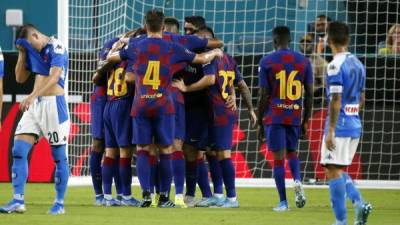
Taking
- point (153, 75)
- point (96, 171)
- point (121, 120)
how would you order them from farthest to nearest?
1. point (96, 171)
2. point (121, 120)
3. point (153, 75)

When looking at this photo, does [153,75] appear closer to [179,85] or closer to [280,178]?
[179,85]

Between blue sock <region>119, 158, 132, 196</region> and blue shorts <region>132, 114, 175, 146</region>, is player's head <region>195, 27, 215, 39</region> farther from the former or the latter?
blue sock <region>119, 158, 132, 196</region>

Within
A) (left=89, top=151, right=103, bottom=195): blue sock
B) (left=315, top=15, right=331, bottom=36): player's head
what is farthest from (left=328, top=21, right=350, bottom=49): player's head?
(left=315, top=15, right=331, bottom=36): player's head

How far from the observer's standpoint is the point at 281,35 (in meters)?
13.2

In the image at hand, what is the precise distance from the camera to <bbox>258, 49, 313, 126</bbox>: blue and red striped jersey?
43.4ft

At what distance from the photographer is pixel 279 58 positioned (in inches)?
520

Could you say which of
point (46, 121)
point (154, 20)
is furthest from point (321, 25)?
point (46, 121)

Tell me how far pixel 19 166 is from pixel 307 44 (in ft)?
23.6

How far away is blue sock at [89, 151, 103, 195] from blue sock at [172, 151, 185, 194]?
3.73 feet

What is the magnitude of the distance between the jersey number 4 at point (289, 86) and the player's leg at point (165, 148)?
1239mm

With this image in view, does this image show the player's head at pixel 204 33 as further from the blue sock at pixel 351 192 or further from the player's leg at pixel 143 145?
the blue sock at pixel 351 192

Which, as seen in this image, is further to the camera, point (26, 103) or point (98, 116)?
point (98, 116)

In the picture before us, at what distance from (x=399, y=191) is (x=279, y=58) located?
4410 mm

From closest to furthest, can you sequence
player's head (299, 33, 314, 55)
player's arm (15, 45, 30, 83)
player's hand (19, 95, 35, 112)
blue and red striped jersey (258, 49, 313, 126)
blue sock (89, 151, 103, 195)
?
player's hand (19, 95, 35, 112) < player's arm (15, 45, 30, 83) < blue and red striped jersey (258, 49, 313, 126) < blue sock (89, 151, 103, 195) < player's head (299, 33, 314, 55)
